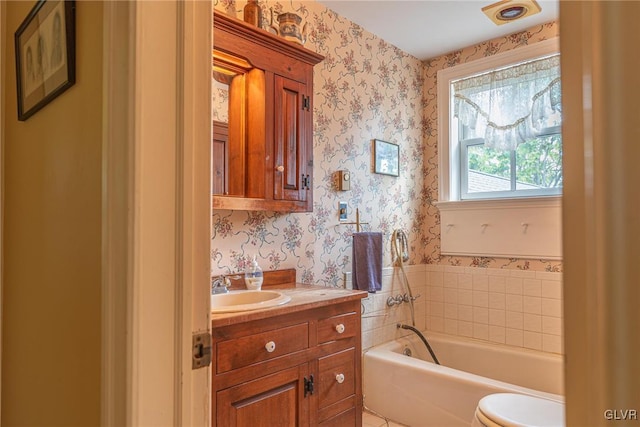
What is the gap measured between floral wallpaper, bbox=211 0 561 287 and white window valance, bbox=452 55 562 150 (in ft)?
0.60

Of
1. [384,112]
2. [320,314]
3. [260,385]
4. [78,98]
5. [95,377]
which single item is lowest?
[260,385]

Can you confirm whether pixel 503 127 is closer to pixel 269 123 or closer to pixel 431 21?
pixel 431 21

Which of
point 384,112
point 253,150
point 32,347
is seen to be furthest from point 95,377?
point 384,112

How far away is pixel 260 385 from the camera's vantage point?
1481mm

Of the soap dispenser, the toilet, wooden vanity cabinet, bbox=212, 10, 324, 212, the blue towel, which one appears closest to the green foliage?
the blue towel

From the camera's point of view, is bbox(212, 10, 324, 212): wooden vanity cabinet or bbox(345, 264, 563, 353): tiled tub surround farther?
bbox(345, 264, 563, 353): tiled tub surround

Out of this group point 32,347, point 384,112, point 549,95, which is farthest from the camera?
point 384,112

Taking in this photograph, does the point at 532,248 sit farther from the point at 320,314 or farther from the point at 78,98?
the point at 78,98

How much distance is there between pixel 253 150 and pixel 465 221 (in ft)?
5.74

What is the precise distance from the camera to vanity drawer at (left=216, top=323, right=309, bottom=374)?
137cm

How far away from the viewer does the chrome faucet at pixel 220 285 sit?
185 cm

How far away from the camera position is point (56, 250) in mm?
924
